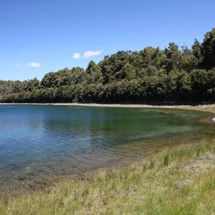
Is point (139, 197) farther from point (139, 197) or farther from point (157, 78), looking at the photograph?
point (157, 78)

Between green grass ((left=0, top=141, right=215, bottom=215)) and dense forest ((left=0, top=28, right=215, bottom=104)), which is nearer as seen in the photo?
green grass ((left=0, top=141, right=215, bottom=215))

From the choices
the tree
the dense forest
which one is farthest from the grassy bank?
the tree

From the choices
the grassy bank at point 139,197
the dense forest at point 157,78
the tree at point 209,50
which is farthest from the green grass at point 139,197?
the tree at point 209,50

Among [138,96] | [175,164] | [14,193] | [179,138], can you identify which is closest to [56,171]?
[14,193]

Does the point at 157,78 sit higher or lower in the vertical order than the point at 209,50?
lower

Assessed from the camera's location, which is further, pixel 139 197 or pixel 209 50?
pixel 209 50

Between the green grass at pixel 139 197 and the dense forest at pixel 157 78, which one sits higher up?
the dense forest at pixel 157 78

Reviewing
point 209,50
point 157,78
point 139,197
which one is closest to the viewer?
point 139,197

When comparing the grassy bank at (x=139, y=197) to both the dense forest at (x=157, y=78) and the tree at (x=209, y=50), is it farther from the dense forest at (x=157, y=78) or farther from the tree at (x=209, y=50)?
the tree at (x=209, y=50)

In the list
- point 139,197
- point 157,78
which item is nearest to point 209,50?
point 157,78

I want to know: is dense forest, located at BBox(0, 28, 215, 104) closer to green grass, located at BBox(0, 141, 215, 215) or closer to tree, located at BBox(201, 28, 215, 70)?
tree, located at BBox(201, 28, 215, 70)

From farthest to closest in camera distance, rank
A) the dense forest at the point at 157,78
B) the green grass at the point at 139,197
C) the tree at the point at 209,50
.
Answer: the tree at the point at 209,50 < the dense forest at the point at 157,78 < the green grass at the point at 139,197

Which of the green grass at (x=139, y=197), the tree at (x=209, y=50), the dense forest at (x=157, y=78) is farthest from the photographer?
the tree at (x=209, y=50)

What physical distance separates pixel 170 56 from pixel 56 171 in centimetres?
15534
